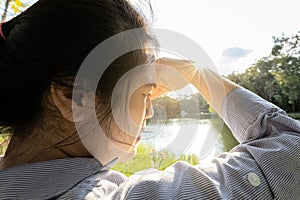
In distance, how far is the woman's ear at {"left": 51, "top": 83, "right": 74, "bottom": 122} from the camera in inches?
15.4

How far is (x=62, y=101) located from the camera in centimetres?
39

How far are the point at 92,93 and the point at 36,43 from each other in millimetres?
107

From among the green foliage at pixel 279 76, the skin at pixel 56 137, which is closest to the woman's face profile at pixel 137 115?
the skin at pixel 56 137

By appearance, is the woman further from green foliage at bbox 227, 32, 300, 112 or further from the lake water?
green foliage at bbox 227, 32, 300, 112

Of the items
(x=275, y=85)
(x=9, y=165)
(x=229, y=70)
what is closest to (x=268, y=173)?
(x=9, y=165)

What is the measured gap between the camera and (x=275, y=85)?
2.72 ft

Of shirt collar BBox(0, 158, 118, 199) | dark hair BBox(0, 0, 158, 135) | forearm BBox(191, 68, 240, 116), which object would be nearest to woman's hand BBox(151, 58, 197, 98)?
forearm BBox(191, 68, 240, 116)

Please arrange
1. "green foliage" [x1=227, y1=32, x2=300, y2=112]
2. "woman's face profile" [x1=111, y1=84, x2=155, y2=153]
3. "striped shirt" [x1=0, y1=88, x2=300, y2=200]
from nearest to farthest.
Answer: "striped shirt" [x1=0, y1=88, x2=300, y2=200] → "woman's face profile" [x1=111, y1=84, x2=155, y2=153] → "green foliage" [x1=227, y1=32, x2=300, y2=112]

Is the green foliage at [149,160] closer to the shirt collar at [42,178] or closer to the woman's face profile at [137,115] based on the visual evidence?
the woman's face profile at [137,115]

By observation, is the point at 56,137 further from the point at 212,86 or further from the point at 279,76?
the point at 279,76

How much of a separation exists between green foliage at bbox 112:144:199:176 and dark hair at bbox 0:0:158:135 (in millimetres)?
172

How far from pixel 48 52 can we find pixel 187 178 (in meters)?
0.26

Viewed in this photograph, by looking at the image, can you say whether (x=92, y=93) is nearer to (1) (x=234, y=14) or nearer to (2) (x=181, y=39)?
(2) (x=181, y=39)

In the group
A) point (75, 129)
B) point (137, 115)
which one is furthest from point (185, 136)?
point (75, 129)
